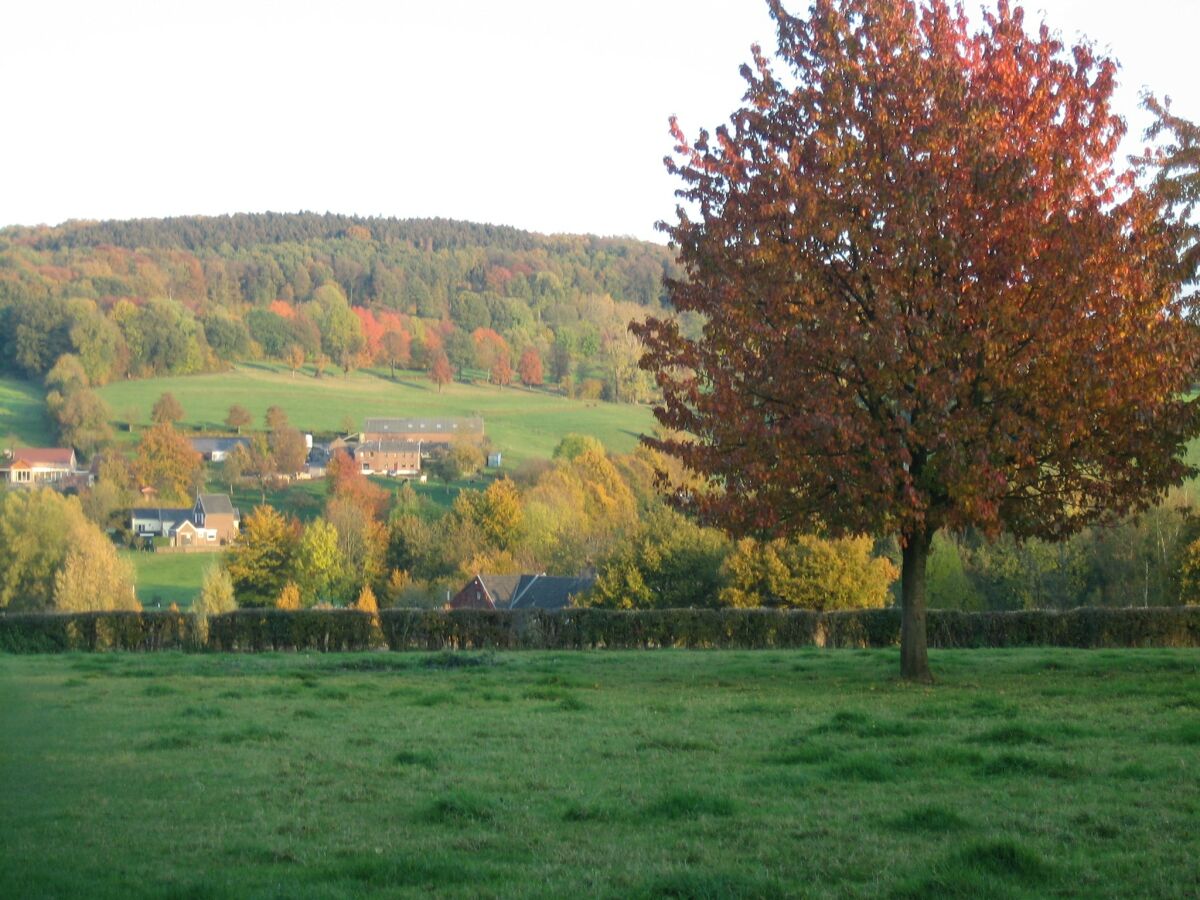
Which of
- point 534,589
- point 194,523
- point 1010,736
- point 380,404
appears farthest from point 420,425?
point 1010,736

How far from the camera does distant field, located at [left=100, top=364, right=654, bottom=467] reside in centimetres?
13162

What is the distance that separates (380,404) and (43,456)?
129ft

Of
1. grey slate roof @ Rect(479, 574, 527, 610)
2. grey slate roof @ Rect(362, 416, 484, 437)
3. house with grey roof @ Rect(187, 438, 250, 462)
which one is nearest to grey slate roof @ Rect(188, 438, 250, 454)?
house with grey roof @ Rect(187, 438, 250, 462)

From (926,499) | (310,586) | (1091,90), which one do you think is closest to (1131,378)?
(926,499)

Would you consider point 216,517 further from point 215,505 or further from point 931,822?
point 931,822

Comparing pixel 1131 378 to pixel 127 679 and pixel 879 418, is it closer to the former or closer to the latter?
pixel 879 418

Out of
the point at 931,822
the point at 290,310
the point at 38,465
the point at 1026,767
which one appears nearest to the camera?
the point at 931,822

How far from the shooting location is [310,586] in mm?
89688

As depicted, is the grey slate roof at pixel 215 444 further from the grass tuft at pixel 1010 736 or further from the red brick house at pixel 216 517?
the grass tuft at pixel 1010 736

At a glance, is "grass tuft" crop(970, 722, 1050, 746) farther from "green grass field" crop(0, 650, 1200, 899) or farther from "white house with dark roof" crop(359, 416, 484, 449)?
"white house with dark roof" crop(359, 416, 484, 449)

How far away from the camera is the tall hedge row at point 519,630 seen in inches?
1248

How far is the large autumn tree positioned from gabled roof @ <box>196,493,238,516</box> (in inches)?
3731

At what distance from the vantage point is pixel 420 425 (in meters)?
135

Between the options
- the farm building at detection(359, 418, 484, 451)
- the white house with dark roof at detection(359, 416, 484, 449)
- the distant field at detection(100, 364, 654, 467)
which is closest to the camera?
the farm building at detection(359, 418, 484, 451)
